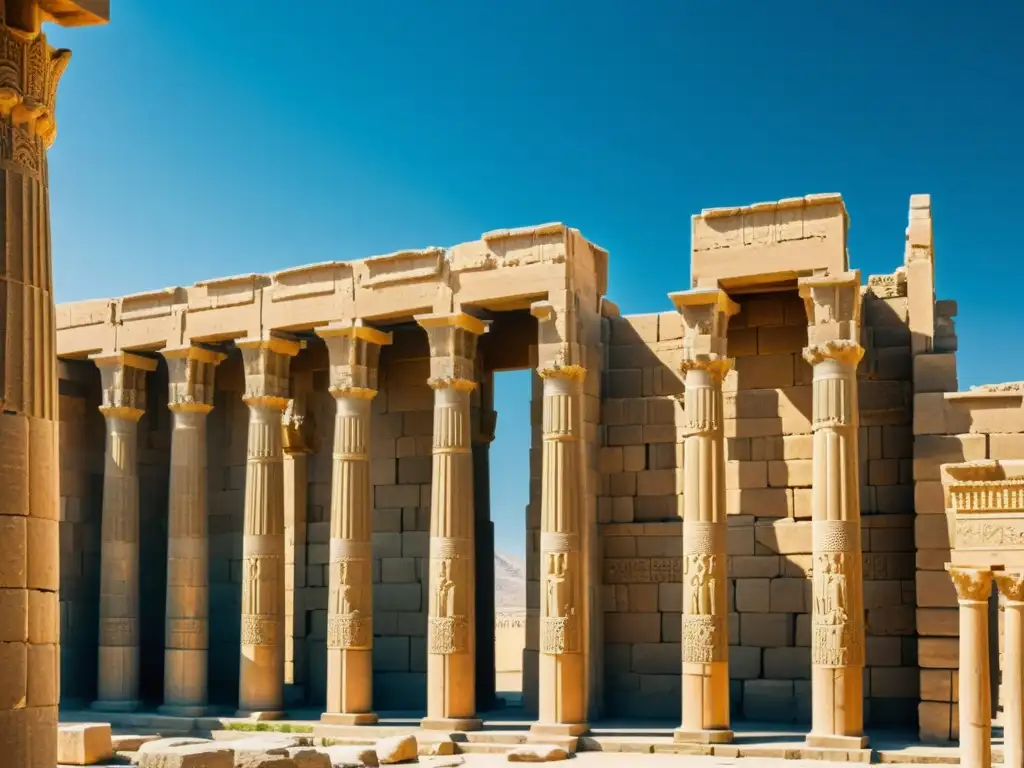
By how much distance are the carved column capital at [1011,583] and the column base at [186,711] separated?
16808mm

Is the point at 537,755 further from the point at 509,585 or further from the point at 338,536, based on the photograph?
the point at 509,585

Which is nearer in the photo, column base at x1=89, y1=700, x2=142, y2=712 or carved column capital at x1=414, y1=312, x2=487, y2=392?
carved column capital at x1=414, y1=312, x2=487, y2=392

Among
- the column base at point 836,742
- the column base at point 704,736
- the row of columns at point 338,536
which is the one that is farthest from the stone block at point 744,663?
the column base at point 836,742

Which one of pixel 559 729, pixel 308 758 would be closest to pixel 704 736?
pixel 559 729

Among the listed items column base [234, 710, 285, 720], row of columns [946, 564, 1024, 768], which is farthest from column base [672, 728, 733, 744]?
column base [234, 710, 285, 720]

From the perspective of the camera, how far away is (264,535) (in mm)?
26484

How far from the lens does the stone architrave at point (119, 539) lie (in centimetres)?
2784

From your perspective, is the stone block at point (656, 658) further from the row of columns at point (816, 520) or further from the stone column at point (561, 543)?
the row of columns at point (816, 520)

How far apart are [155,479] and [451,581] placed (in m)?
9.50

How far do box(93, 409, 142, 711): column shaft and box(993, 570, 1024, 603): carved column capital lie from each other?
1851 centimetres

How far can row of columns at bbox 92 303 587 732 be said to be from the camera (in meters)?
23.2

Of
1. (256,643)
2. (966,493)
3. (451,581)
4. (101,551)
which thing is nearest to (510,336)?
(451,581)

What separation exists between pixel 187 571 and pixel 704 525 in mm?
10507

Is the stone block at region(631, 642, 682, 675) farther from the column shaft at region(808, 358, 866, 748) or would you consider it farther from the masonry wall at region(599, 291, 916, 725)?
the column shaft at region(808, 358, 866, 748)
